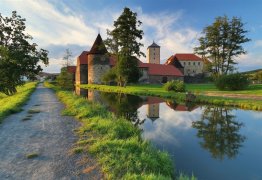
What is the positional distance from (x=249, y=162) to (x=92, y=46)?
5153 cm

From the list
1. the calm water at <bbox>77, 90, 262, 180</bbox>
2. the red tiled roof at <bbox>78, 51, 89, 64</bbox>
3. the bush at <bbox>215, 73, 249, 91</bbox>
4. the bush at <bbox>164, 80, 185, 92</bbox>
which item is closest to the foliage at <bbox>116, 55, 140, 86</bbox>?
the bush at <bbox>164, 80, 185, 92</bbox>

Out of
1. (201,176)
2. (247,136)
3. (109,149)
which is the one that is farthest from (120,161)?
(247,136)

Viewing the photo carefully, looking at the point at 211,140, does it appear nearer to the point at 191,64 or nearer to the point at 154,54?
the point at 191,64

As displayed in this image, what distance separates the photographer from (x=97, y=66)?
183 feet

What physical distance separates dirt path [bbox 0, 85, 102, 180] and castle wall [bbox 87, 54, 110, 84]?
152 ft

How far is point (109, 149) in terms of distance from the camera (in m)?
6.25

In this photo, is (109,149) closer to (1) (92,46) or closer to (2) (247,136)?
(2) (247,136)

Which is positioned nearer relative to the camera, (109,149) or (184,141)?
(109,149)

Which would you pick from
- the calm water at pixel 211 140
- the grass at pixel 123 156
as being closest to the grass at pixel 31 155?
the grass at pixel 123 156

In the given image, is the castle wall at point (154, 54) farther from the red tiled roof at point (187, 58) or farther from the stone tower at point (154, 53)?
the red tiled roof at point (187, 58)

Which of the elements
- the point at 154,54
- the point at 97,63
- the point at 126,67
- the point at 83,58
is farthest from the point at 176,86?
the point at 154,54

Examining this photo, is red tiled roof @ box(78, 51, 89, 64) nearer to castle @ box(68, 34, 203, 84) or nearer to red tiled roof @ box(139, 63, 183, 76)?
castle @ box(68, 34, 203, 84)

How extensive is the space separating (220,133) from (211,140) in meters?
1.43

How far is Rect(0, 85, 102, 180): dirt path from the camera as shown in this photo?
16.4 ft
